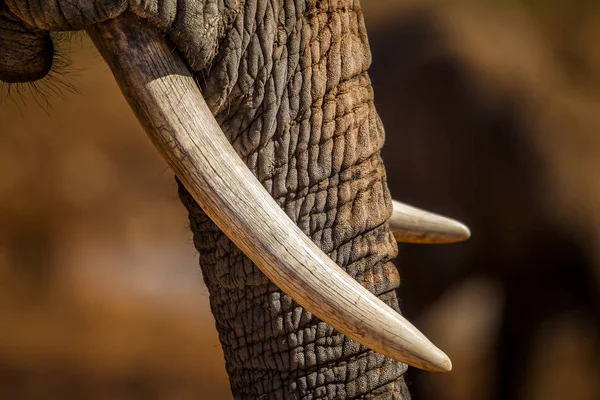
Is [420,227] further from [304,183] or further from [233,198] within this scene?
[233,198]

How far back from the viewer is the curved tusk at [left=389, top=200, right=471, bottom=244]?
1.61 meters

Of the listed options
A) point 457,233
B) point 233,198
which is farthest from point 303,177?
point 457,233

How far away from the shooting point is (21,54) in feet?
3.77

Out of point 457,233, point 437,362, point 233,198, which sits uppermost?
point 233,198

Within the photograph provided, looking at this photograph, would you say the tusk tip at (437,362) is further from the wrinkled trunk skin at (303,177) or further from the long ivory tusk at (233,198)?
the wrinkled trunk skin at (303,177)

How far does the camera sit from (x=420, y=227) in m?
1.62

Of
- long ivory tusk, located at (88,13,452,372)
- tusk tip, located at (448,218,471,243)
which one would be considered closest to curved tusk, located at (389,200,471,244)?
tusk tip, located at (448,218,471,243)

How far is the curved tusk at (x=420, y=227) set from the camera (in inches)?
63.4

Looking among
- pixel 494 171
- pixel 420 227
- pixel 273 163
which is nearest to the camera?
pixel 273 163

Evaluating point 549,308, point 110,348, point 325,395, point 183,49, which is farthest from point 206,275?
point 110,348

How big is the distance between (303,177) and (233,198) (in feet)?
0.60

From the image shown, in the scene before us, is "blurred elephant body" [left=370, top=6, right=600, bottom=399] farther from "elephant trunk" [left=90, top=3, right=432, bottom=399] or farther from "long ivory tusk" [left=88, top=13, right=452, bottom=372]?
"long ivory tusk" [left=88, top=13, right=452, bottom=372]

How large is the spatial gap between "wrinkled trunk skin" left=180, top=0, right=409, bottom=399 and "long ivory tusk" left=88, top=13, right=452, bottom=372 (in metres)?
0.09

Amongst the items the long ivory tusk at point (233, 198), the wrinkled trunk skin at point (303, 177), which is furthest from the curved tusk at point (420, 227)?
the long ivory tusk at point (233, 198)
